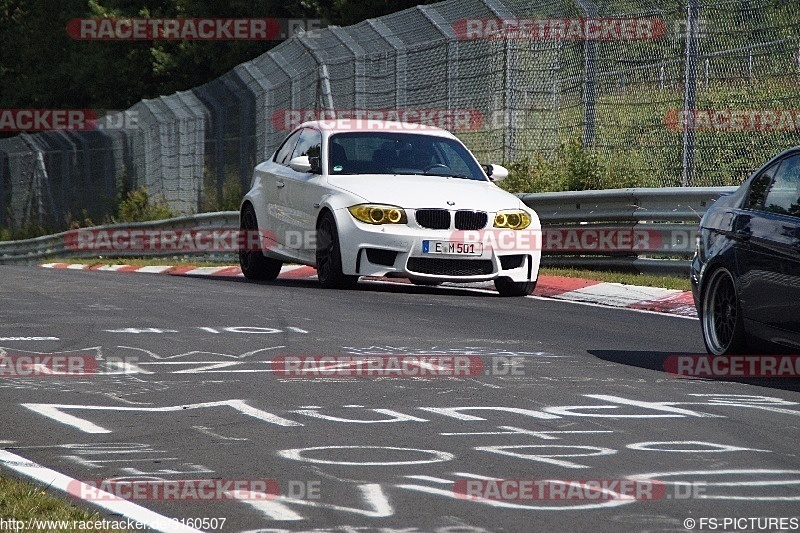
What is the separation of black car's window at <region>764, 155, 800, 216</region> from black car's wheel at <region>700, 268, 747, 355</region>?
0.54 metres

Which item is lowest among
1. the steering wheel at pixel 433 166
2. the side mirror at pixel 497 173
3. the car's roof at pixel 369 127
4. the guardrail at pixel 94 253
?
the guardrail at pixel 94 253

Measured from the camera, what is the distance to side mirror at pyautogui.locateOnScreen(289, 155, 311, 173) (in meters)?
14.9

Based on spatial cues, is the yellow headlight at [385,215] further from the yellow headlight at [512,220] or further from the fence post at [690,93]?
the fence post at [690,93]

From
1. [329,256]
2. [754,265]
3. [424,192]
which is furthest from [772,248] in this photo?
[329,256]

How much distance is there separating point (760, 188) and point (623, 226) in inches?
289

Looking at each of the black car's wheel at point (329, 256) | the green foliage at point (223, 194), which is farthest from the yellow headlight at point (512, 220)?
the green foliage at point (223, 194)

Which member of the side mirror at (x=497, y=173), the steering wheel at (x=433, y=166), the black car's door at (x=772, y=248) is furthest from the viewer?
the side mirror at (x=497, y=173)

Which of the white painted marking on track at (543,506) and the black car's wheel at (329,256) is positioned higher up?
the black car's wheel at (329,256)

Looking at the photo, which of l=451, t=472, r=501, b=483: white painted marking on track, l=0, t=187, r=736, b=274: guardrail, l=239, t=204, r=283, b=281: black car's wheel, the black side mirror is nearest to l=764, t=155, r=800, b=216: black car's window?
l=451, t=472, r=501, b=483: white painted marking on track

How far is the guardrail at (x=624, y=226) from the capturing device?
611 inches

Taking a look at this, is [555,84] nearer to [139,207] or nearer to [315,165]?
[315,165]

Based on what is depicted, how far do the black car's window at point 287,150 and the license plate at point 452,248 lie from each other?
2.94 m

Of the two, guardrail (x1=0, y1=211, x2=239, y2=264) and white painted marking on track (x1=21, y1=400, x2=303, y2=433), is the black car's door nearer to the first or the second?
white painted marking on track (x1=21, y1=400, x2=303, y2=433)

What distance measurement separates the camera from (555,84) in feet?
62.1
